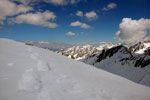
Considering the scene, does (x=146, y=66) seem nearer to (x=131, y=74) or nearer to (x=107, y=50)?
(x=131, y=74)

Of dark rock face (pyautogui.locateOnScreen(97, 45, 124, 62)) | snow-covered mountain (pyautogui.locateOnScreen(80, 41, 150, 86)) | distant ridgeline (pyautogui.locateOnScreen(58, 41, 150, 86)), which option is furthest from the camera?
dark rock face (pyautogui.locateOnScreen(97, 45, 124, 62))

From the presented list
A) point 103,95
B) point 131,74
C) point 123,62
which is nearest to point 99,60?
point 123,62

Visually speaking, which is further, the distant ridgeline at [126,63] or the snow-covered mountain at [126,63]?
the distant ridgeline at [126,63]

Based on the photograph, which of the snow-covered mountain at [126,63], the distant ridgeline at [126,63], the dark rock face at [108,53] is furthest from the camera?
the dark rock face at [108,53]

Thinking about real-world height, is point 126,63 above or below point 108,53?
below

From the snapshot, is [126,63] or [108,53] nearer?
[126,63]

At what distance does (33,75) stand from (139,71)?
8496 cm

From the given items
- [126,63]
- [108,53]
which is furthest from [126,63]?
[108,53]

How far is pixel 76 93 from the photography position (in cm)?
331

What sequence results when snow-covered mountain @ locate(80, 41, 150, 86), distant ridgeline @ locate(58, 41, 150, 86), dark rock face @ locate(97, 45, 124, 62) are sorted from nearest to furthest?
snow-covered mountain @ locate(80, 41, 150, 86) < distant ridgeline @ locate(58, 41, 150, 86) < dark rock face @ locate(97, 45, 124, 62)

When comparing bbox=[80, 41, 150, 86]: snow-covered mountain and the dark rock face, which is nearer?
bbox=[80, 41, 150, 86]: snow-covered mountain

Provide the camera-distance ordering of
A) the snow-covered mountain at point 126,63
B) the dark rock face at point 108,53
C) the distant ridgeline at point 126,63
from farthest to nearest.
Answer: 1. the dark rock face at point 108,53
2. the distant ridgeline at point 126,63
3. the snow-covered mountain at point 126,63

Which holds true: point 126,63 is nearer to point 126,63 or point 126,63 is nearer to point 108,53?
point 126,63

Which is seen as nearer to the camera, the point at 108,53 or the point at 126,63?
the point at 126,63
